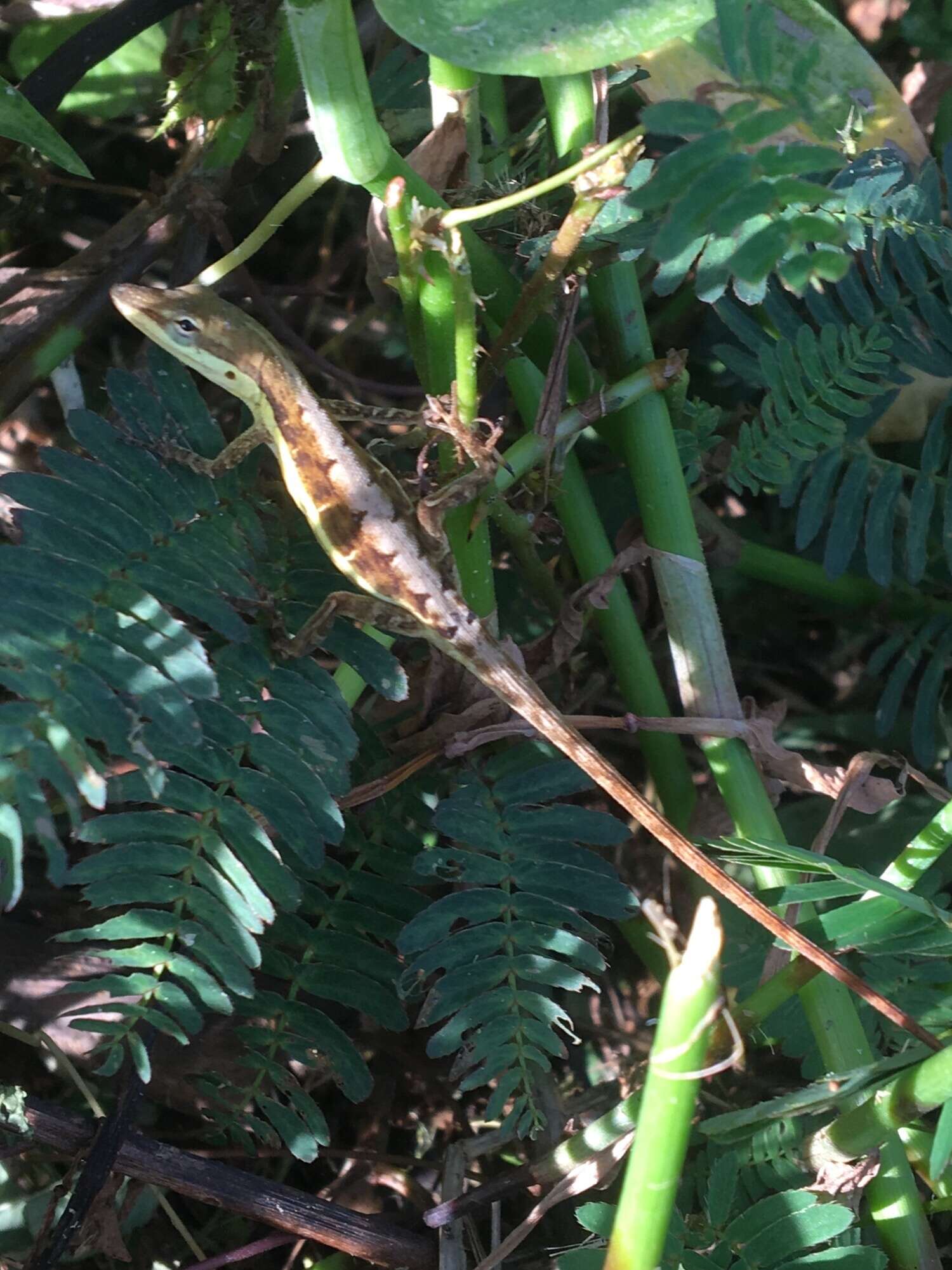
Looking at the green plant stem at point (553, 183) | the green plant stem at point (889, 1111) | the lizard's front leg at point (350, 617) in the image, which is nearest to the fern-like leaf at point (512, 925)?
the lizard's front leg at point (350, 617)

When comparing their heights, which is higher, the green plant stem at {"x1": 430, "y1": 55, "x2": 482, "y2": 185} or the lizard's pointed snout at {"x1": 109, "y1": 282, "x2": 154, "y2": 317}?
the lizard's pointed snout at {"x1": 109, "y1": 282, "x2": 154, "y2": 317}

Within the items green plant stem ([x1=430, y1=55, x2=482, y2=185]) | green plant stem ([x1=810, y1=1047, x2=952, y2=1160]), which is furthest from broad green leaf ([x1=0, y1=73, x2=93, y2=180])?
green plant stem ([x1=810, y1=1047, x2=952, y2=1160])

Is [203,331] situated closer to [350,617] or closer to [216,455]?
[216,455]

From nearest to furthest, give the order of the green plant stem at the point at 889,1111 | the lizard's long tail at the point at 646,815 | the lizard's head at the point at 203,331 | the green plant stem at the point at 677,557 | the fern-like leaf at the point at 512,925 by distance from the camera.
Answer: the green plant stem at the point at 889,1111 → the lizard's long tail at the point at 646,815 → the fern-like leaf at the point at 512,925 → the green plant stem at the point at 677,557 → the lizard's head at the point at 203,331

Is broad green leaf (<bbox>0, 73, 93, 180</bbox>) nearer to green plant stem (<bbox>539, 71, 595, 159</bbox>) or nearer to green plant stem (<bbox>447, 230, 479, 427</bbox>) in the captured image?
green plant stem (<bbox>447, 230, 479, 427</bbox>)

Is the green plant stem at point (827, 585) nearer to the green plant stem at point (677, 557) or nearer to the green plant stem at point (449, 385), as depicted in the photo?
the green plant stem at point (677, 557)

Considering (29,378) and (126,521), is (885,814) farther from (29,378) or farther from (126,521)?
(29,378)
